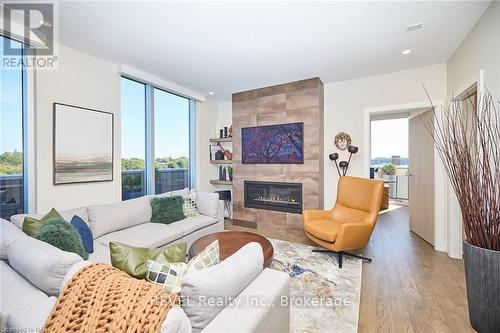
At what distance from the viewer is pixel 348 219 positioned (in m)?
3.18

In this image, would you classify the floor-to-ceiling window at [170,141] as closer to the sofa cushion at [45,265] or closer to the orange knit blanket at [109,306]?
the sofa cushion at [45,265]

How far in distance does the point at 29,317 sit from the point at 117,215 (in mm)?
1839

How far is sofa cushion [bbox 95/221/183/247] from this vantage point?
7.90ft

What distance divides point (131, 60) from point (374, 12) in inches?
117

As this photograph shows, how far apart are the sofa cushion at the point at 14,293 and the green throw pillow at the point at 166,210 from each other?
1.75 meters

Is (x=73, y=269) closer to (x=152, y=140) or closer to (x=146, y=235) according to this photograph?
(x=146, y=235)

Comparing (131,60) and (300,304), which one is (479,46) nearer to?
(300,304)

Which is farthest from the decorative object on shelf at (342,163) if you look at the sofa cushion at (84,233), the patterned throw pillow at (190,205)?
the sofa cushion at (84,233)

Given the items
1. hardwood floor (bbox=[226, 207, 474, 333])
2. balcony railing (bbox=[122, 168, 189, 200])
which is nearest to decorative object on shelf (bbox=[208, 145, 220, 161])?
balcony railing (bbox=[122, 168, 189, 200])

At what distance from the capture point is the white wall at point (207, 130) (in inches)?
191

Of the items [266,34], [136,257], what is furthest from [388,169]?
[136,257]

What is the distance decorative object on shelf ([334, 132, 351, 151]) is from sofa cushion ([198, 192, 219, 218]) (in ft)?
7.39

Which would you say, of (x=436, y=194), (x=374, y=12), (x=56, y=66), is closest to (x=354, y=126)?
(x=436, y=194)

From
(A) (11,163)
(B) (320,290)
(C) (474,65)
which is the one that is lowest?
(B) (320,290)
